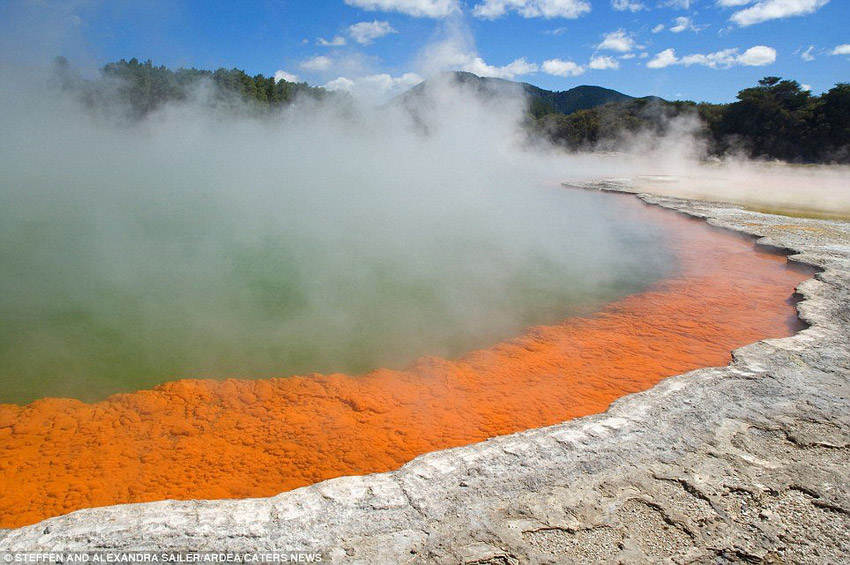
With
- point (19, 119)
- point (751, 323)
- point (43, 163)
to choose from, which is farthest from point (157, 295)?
point (19, 119)

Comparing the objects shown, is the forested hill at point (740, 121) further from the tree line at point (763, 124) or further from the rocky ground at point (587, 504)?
the rocky ground at point (587, 504)

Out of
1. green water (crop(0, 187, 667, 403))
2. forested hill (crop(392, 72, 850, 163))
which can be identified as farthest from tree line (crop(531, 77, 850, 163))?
green water (crop(0, 187, 667, 403))

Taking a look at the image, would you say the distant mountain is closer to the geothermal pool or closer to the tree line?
the tree line

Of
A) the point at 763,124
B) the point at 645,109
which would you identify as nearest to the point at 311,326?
the point at 763,124

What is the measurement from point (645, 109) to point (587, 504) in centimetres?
2753

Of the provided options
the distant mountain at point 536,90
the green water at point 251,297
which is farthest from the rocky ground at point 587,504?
the distant mountain at point 536,90

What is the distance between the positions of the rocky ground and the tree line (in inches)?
798

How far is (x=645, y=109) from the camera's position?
25.0m

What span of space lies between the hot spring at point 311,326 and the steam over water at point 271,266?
0.03m

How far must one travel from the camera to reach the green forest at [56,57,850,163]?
17375mm

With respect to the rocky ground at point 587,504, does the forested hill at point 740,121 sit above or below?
above

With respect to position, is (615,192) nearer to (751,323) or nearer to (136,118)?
(751,323)

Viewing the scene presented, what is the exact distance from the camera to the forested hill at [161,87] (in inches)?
678

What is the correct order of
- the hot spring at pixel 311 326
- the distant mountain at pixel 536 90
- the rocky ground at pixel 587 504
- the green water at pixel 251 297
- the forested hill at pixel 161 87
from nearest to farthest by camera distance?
the rocky ground at pixel 587 504 < the hot spring at pixel 311 326 < the green water at pixel 251 297 < the forested hill at pixel 161 87 < the distant mountain at pixel 536 90
